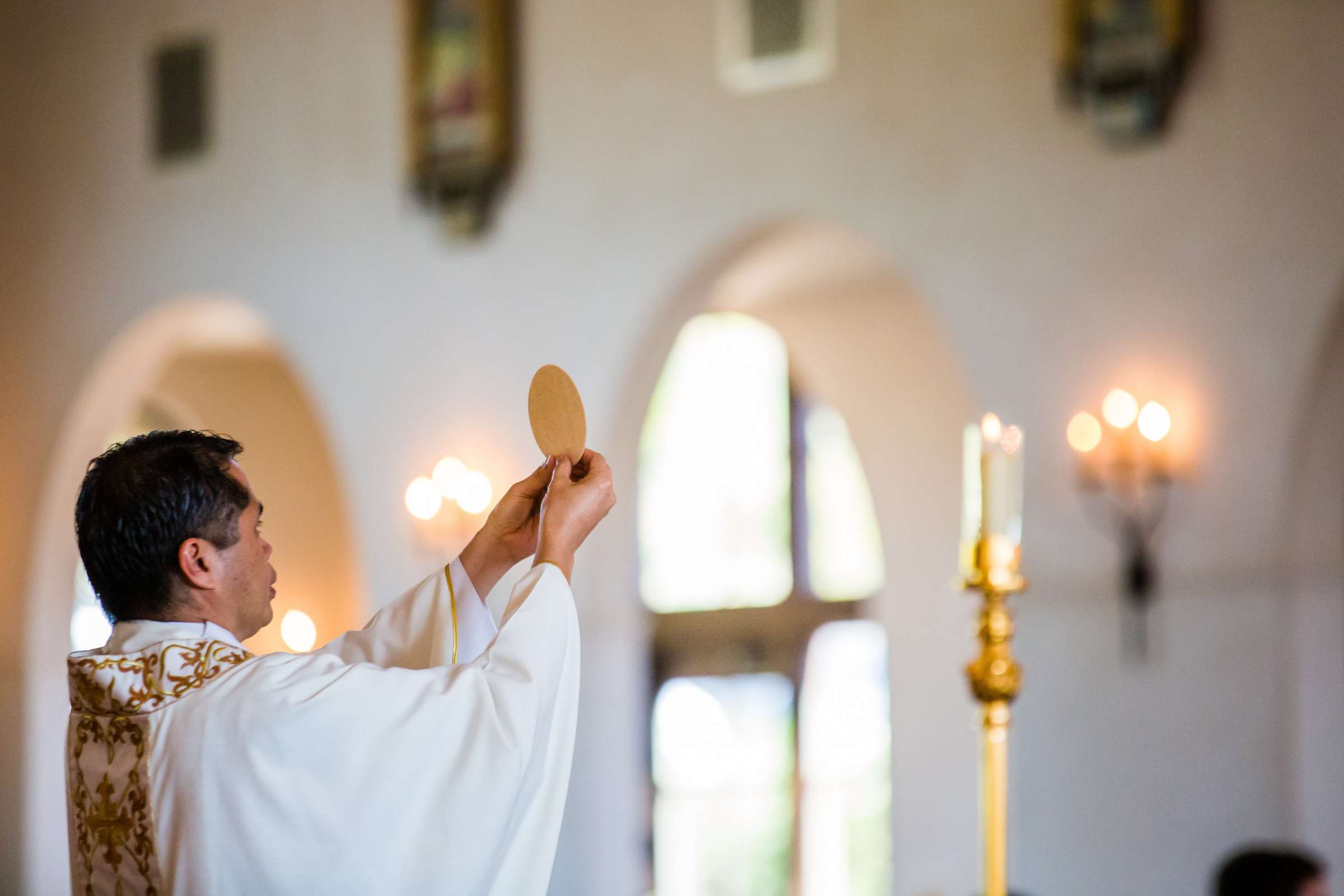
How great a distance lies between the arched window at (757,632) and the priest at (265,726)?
10.1 metres

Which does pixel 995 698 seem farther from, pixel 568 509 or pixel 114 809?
pixel 114 809

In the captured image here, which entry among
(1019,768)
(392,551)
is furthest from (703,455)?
(1019,768)

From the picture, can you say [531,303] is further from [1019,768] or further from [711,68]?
[1019,768]

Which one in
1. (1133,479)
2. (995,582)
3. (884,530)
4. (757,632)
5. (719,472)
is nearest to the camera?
(995,582)

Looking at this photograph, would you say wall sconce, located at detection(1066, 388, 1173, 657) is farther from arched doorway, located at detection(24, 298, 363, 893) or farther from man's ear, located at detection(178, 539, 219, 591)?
arched doorway, located at detection(24, 298, 363, 893)

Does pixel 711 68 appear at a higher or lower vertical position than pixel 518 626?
higher

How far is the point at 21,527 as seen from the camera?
31.1ft

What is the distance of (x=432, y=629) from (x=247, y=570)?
371mm

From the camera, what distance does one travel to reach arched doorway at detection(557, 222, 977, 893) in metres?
7.76

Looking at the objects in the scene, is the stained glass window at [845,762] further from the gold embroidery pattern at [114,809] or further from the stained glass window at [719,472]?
the gold embroidery pattern at [114,809]

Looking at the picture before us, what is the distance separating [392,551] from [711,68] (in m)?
3.16

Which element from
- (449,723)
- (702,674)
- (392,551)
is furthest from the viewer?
(702,674)

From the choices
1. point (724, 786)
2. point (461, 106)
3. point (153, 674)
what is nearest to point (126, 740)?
point (153, 674)

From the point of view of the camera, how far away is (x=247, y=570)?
2.18 metres
